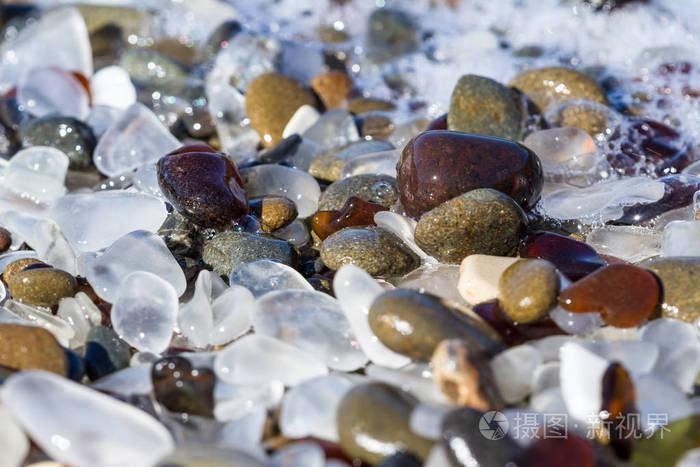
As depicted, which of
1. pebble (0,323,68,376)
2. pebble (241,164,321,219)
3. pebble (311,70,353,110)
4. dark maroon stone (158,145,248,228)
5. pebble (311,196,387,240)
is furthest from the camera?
pebble (311,70,353,110)

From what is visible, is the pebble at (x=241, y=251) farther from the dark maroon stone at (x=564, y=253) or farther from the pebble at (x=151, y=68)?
the pebble at (x=151, y=68)

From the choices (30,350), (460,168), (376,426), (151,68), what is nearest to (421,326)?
(376,426)

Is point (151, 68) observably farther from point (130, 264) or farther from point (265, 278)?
point (265, 278)

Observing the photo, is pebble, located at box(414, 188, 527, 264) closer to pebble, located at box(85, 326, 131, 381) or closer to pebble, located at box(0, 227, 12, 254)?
pebble, located at box(85, 326, 131, 381)

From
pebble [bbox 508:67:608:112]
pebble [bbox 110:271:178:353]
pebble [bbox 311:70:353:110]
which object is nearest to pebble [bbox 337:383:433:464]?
pebble [bbox 110:271:178:353]

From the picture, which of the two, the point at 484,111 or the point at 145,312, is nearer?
the point at 145,312
